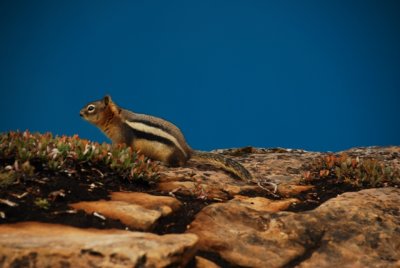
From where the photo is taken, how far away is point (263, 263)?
593cm

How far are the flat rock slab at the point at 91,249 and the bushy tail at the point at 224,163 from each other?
4987 millimetres

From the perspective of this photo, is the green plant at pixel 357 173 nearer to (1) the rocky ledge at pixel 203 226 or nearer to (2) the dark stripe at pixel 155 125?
(1) the rocky ledge at pixel 203 226

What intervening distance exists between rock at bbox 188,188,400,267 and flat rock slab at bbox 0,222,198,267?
1225 millimetres

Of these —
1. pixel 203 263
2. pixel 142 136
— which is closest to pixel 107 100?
pixel 142 136

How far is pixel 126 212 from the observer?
6.30m

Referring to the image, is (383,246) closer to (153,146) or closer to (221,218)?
(221,218)

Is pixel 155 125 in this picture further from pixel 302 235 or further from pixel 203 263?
pixel 203 263

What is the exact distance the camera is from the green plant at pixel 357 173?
973 centimetres

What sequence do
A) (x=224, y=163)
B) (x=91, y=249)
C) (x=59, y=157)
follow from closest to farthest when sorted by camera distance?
(x=91, y=249), (x=59, y=157), (x=224, y=163)

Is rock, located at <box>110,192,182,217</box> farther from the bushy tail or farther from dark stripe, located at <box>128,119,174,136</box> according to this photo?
dark stripe, located at <box>128,119,174,136</box>

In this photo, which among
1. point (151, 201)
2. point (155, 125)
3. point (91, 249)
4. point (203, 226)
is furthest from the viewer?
point (155, 125)

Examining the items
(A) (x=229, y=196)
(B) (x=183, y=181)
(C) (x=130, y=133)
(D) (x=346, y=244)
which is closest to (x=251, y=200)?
(A) (x=229, y=196)

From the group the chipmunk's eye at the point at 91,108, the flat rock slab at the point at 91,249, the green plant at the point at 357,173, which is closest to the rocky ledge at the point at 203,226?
the flat rock slab at the point at 91,249

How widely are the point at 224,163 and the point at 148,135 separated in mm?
2007
